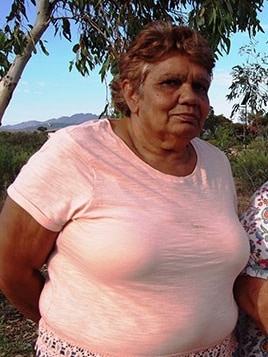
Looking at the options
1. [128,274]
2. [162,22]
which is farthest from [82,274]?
[162,22]

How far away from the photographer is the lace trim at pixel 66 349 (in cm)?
164

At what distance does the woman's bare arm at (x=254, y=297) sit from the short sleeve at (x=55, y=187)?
22.9 inches

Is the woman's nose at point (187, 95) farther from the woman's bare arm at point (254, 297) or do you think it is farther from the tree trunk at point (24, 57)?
the tree trunk at point (24, 57)

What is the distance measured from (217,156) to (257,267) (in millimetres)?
384

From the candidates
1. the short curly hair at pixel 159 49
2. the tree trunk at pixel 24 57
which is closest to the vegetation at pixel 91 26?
the tree trunk at pixel 24 57

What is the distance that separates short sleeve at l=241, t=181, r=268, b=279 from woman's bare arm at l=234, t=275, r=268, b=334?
0.02m

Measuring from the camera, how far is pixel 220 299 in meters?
1.72

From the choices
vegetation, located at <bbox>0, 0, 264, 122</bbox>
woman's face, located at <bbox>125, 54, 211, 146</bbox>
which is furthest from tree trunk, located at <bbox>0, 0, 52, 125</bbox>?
woman's face, located at <bbox>125, 54, 211, 146</bbox>

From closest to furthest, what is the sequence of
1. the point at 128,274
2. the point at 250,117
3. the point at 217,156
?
1. the point at 128,274
2. the point at 217,156
3. the point at 250,117

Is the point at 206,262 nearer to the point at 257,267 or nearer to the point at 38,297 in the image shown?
the point at 257,267

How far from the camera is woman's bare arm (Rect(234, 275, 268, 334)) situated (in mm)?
1769

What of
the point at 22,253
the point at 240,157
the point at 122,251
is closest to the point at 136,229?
the point at 122,251

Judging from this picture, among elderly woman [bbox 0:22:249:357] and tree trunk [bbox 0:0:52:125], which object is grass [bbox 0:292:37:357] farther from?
elderly woman [bbox 0:22:249:357]

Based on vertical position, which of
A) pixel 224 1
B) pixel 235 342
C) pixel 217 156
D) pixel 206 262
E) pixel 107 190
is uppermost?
pixel 224 1
